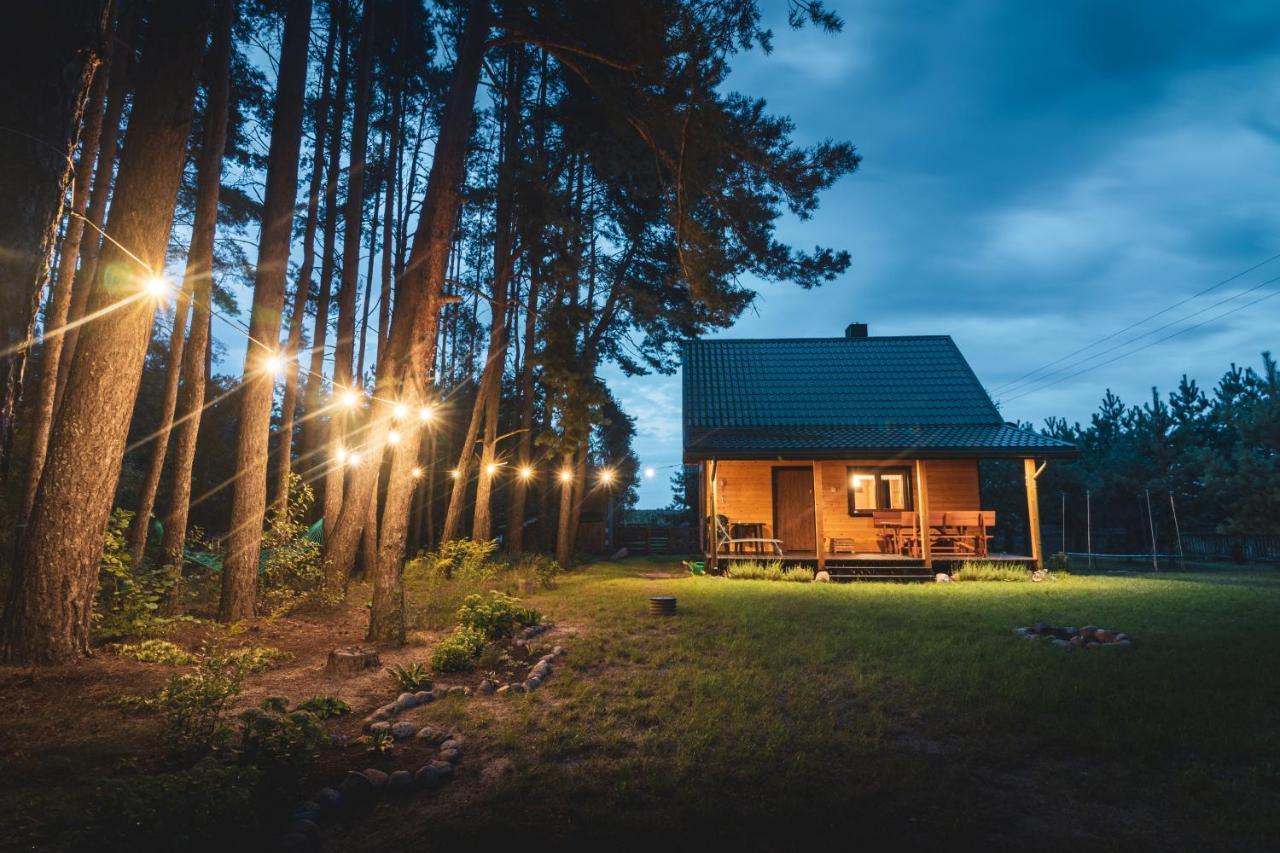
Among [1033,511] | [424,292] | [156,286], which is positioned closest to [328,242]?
[424,292]

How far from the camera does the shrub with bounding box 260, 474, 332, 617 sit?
804cm

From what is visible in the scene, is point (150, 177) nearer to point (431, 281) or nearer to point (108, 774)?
point (431, 281)

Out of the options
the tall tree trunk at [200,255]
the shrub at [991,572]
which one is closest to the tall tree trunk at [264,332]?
the tall tree trunk at [200,255]

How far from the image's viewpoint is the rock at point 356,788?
3.03m

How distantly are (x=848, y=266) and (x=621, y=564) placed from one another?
11.4 meters

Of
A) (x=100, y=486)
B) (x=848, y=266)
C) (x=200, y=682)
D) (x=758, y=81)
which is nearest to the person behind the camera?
(x=200, y=682)

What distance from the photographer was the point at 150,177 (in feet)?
17.2

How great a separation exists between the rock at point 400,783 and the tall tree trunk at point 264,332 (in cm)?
521

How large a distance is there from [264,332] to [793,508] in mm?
12801

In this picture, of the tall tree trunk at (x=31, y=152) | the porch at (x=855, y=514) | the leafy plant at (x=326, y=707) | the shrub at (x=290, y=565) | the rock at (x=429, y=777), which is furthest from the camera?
the porch at (x=855, y=514)

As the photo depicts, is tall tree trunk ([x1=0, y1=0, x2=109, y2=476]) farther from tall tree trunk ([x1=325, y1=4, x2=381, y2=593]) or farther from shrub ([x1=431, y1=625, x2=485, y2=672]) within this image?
tall tree trunk ([x1=325, y1=4, x2=381, y2=593])

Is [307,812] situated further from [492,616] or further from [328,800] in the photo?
[492,616]

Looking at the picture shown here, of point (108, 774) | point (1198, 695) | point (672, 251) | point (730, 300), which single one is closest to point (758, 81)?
point (730, 300)

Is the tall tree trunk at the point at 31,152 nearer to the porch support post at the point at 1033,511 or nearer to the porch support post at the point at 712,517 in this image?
the porch support post at the point at 712,517
